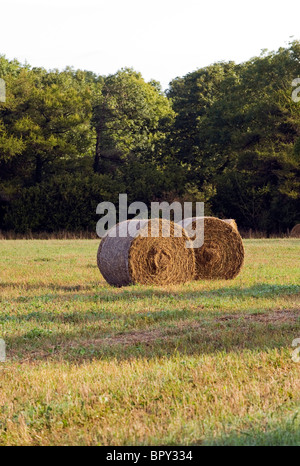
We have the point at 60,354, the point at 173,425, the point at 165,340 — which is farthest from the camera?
the point at 165,340

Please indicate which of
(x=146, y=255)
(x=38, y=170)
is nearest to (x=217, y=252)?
(x=146, y=255)

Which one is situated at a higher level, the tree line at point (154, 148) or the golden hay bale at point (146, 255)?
the tree line at point (154, 148)

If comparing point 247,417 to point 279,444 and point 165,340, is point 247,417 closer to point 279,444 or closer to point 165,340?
point 279,444

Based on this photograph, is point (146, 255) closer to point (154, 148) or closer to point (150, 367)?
point (150, 367)

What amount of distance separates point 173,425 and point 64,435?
875 mm

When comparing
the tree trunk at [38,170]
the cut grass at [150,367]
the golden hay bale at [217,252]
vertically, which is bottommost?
the cut grass at [150,367]

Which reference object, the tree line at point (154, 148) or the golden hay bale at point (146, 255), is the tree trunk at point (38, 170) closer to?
the tree line at point (154, 148)

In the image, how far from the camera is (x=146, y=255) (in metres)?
14.7

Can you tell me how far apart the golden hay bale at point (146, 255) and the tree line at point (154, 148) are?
27.4 meters

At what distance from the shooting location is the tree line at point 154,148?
4400 cm

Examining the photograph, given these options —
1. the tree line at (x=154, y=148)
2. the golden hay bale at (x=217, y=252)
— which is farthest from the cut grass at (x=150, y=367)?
the tree line at (x=154, y=148)

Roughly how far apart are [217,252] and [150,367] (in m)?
9.60

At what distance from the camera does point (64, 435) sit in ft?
16.6
